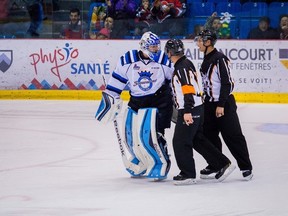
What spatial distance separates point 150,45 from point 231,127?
885 millimetres

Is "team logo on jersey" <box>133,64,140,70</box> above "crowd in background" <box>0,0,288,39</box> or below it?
above

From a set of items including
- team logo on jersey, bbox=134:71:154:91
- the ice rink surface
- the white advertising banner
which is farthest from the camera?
the white advertising banner

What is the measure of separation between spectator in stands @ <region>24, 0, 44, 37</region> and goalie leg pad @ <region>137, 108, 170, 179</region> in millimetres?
7333

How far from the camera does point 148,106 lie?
290 inches

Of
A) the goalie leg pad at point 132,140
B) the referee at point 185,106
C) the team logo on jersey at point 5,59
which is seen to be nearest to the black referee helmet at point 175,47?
the referee at point 185,106

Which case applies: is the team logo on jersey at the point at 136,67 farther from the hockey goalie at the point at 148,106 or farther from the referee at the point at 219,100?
the referee at the point at 219,100

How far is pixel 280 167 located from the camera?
7855 millimetres

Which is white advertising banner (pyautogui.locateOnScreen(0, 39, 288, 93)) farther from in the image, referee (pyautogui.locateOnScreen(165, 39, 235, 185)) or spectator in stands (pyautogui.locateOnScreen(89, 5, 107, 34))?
referee (pyautogui.locateOnScreen(165, 39, 235, 185))

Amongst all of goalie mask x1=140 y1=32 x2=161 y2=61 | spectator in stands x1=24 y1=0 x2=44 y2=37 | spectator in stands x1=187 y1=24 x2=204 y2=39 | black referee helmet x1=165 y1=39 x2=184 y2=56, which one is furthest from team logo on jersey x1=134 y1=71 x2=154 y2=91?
spectator in stands x1=24 y1=0 x2=44 y2=37

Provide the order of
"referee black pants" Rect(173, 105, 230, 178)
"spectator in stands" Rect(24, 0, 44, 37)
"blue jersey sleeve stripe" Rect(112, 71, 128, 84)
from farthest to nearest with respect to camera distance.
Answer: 1. "spectator in stands" Rect(24, 0, 44, 37)
2. "blue jersey sleeve stripe" Rect(112, 71, 128, 84)
3. "referee black pants" Rect(173, 105, 230, 178)

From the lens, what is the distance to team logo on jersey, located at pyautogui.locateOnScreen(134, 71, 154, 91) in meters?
7.34

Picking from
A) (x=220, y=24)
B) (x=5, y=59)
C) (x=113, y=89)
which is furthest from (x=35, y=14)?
(x=113, y=89)

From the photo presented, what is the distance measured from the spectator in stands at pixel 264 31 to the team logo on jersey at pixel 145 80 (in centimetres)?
645

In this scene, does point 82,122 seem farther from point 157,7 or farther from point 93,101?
point 157,7
